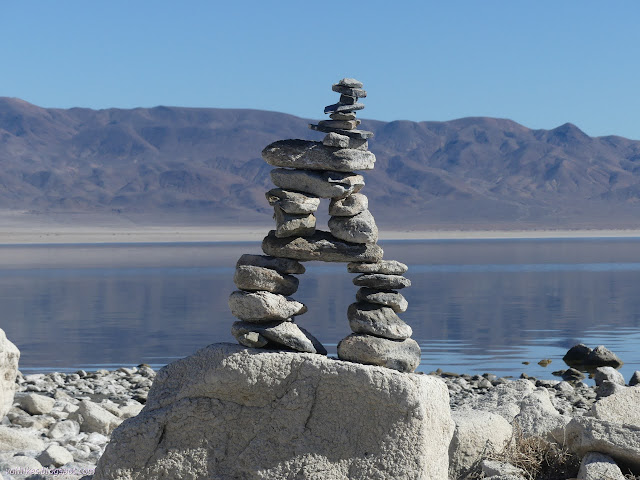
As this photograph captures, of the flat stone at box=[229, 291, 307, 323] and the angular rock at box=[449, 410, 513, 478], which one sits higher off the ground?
the flat stone at box=[229, 291, 307, 323]

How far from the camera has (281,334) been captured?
8500 millimetres

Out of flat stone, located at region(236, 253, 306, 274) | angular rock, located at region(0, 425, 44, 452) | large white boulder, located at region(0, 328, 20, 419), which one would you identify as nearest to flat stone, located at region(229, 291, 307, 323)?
flat stone, located at region(236, 253, 306, 274)

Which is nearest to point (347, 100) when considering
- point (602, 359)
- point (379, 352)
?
point (379, 352)

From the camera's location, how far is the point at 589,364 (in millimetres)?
20781

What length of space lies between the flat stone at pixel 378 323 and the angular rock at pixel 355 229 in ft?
2.02

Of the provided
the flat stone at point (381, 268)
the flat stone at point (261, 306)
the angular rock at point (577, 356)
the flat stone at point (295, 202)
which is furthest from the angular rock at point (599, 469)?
the angular rock at point (577, 356)

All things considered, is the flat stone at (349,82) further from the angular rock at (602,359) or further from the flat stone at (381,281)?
the angular rock at (602,359)

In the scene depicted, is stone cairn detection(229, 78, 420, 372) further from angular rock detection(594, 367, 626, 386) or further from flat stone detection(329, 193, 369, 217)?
angular rock detection(594, 367, 626, 386)

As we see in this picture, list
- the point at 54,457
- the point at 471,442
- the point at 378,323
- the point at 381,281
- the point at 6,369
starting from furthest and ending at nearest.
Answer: the point at 6,369 → the point at 54,457 → the point at 471,442 → the point at 381,281 → the point at 378,323

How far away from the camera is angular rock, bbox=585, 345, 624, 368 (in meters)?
20.7

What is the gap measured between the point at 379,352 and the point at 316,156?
1.85 metres

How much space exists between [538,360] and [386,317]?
1402 centimetres

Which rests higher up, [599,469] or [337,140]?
[337,140]

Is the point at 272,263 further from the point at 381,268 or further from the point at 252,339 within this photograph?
the point at 381,268
